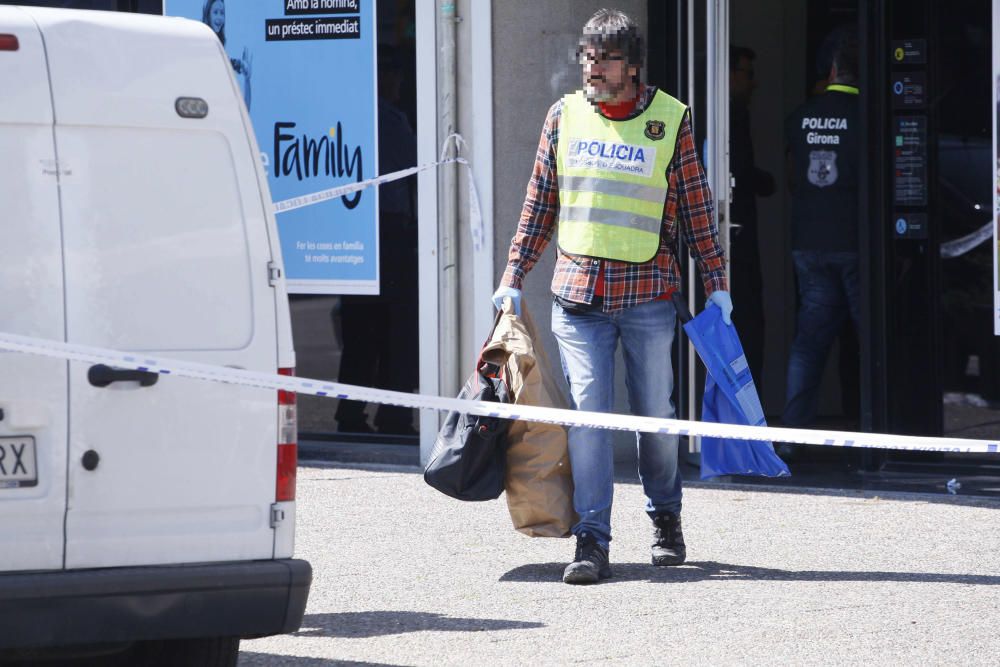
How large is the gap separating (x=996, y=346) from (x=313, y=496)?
3323mm

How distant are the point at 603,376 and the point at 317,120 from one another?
142 inches

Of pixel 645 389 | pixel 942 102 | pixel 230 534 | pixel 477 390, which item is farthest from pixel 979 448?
pixel 942 102

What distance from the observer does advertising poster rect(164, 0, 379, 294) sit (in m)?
9.27

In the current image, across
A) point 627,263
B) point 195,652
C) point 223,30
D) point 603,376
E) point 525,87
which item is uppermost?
point 223,30

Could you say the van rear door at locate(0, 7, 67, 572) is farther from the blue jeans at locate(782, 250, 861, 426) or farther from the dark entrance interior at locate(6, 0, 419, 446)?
the blue jeans at locate(782, 250, 861, 426)

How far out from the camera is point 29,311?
4312 mm

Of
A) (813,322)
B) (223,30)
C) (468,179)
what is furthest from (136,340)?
(223,30)

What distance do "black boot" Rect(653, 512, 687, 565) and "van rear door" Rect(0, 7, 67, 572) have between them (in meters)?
2.75

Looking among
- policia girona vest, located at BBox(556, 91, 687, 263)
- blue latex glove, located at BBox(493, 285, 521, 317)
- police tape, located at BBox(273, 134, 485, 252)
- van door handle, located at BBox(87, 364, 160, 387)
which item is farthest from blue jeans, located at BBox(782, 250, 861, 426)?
van door handle, located at BBox(87, 364, 160, 387)

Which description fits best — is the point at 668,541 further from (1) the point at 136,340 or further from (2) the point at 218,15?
(2) the point at 218,15

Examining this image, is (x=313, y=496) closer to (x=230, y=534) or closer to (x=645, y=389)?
(x=645, y=389)

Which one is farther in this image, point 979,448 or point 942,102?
point 942,102

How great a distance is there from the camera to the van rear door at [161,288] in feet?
14.4

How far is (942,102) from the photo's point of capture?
27.2ft
